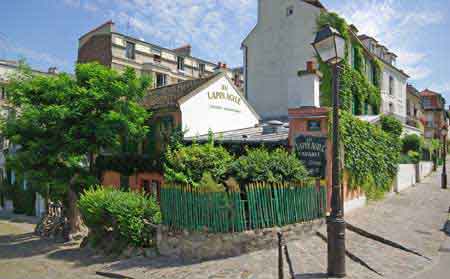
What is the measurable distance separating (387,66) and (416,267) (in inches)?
932

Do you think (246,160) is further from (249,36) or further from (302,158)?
(249,36)

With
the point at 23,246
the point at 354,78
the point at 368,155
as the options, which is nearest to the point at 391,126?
the point at 354,78

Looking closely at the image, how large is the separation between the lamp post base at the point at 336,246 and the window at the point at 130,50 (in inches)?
1031

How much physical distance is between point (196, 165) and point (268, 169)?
2.48 metres

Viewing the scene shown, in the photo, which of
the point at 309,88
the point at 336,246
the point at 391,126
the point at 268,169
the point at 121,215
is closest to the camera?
the point at 336,246

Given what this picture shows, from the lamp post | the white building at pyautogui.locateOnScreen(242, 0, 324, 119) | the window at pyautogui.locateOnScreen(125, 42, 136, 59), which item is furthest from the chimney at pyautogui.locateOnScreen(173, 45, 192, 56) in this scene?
the lamp post

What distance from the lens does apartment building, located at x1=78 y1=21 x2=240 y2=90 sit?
91.8 ft

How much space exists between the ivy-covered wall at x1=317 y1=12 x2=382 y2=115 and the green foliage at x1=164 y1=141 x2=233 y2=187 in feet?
34.5

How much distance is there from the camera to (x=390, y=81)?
28.7 metres

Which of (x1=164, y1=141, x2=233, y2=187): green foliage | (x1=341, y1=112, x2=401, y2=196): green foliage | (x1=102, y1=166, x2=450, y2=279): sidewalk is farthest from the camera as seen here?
(x1=341, y1=112, x2=401, y2=196): green foliage

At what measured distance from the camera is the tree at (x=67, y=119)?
1275 cm

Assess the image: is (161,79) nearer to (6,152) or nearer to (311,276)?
(6,152)

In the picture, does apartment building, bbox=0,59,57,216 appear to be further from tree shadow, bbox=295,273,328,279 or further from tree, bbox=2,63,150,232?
tree shadow, bbox=295,273,328,279

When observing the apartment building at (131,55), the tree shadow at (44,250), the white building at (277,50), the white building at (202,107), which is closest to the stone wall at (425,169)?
the white building at (277,50)
